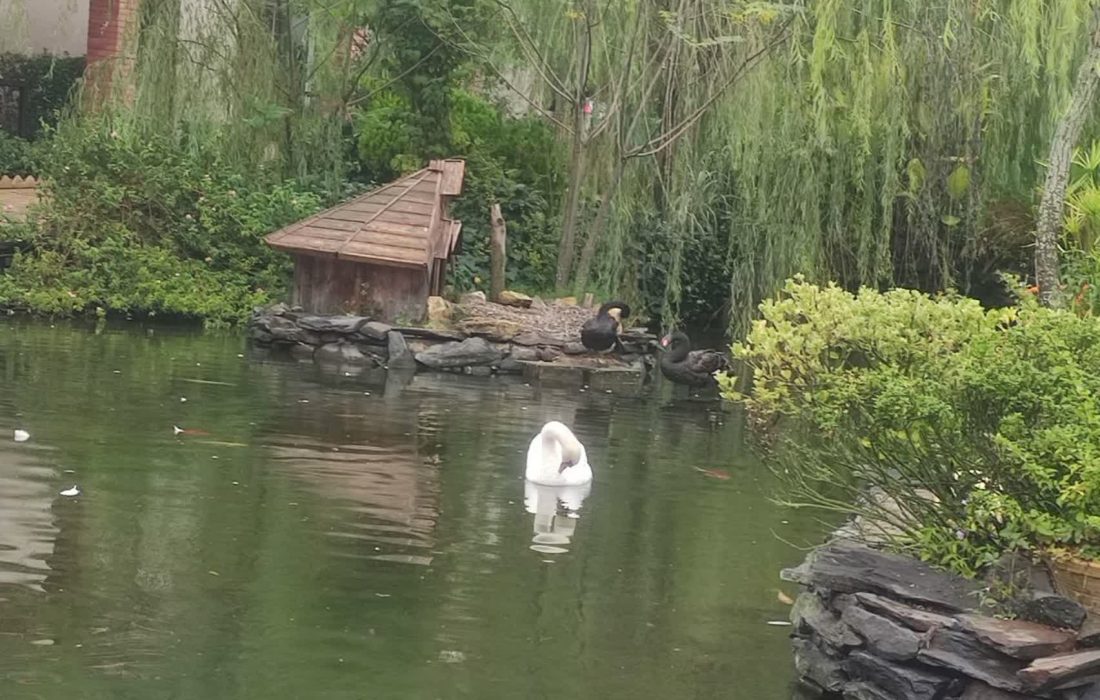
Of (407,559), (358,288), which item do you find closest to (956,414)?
(407,559)

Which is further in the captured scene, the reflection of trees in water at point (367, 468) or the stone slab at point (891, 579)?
the reflection of trees in water at point (367, 468)

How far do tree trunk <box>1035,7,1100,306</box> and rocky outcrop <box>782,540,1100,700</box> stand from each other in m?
5.78

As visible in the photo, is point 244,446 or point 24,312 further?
point 24,312

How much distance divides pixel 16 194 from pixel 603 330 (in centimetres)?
1075

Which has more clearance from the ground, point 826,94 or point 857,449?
point 826,94

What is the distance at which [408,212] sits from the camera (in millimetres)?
18797

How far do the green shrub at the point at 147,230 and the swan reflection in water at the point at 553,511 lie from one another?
9703mm

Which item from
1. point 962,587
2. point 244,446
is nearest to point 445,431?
point 244,446

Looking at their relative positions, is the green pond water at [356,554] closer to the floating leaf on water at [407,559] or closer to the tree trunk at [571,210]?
the floating leaf on water at [407,559]

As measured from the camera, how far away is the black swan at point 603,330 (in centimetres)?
1803

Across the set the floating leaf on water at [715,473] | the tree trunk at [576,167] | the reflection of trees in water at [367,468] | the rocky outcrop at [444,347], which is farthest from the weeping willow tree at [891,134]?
the floating leaf on water at [715,473]

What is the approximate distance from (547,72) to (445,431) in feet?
30.1

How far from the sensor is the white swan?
35.4ft

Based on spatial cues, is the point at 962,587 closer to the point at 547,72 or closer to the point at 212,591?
the point at 212,591
